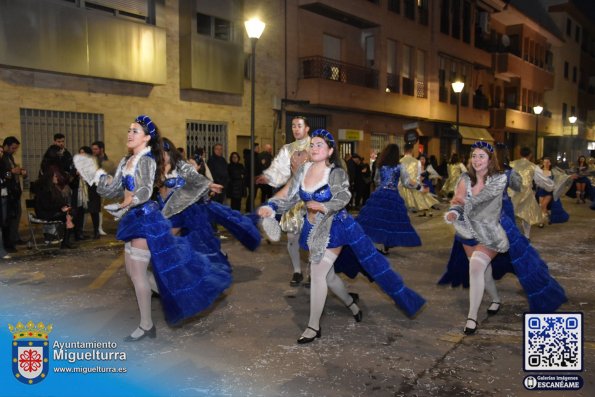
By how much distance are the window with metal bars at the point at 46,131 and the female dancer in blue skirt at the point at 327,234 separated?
374 inches

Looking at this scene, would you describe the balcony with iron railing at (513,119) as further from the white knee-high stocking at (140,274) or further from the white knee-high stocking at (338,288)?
the white knee-high stocking at (140,274)

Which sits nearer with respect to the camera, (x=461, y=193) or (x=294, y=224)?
(x=461, y=193)

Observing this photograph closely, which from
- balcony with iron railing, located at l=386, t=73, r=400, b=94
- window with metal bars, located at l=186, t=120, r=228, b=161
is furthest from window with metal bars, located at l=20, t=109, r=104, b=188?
balcony with iron railing, located at l=386, t=73, r=400, b=94

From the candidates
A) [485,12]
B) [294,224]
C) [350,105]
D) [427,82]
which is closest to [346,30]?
[350,105]

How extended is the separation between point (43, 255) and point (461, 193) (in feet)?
22.2

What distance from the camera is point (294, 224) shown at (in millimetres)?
6426

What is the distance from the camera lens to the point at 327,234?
4.80 meters

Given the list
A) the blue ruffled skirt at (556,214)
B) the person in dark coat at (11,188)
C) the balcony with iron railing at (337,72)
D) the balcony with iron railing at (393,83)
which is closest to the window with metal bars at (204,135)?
the balcony with iron railing at (337,72)

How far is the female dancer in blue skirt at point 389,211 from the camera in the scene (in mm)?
8453

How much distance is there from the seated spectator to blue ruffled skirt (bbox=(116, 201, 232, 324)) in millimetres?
5235

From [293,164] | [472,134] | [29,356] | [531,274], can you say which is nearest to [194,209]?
[293,164]

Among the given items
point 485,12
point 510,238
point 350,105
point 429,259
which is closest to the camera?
point 510,238

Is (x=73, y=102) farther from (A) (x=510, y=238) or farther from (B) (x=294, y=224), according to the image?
(A) (x=510, y=238)

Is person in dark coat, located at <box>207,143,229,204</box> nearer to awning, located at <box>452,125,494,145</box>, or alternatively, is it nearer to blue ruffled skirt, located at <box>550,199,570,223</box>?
blue ruffled skirt, located at <box>550,199,570,223</box>
